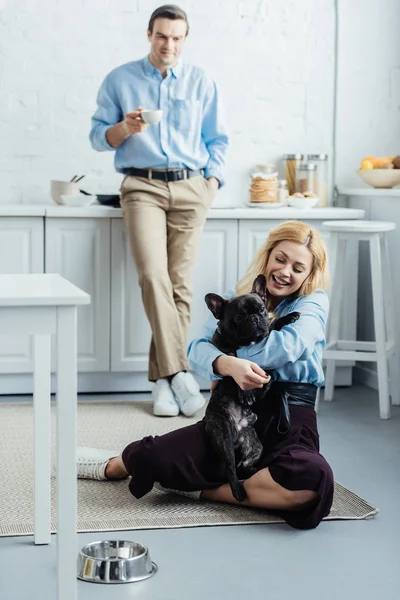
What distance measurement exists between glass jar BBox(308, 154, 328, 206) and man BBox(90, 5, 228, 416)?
780mm

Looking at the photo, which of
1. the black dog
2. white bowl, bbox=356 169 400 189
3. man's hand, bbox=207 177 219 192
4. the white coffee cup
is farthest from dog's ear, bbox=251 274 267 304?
white bowl, bbox=356 169 400 189

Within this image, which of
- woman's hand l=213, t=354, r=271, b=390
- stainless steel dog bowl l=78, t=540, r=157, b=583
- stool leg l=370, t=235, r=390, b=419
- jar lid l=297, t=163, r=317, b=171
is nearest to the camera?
stainless steel dog bowl l=78, t=540, r=157, b=583

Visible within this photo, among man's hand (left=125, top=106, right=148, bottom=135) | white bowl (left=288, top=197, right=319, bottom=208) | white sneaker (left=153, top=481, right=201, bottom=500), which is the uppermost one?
man's hand (left=125, top=106, right=148, bottom=135)

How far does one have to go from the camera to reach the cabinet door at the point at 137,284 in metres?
4.38

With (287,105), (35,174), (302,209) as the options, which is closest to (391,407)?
(302,209)

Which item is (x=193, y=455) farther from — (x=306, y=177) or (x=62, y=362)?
(x=306, y=177)

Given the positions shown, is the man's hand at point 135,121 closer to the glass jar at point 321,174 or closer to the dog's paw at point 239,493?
the glass jar at point 321,174

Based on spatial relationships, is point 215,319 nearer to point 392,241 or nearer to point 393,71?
point 392,241

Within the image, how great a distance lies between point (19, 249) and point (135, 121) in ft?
2.62

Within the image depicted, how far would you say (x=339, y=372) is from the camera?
4.75 m

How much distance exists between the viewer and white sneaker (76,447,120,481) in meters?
3.03

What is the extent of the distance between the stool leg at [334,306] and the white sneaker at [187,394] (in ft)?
2.02

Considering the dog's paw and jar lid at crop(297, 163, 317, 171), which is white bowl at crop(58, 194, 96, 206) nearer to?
jar lid at crop(297, 163, 317, 171)

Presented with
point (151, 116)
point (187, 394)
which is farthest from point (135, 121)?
point (187, 394)
